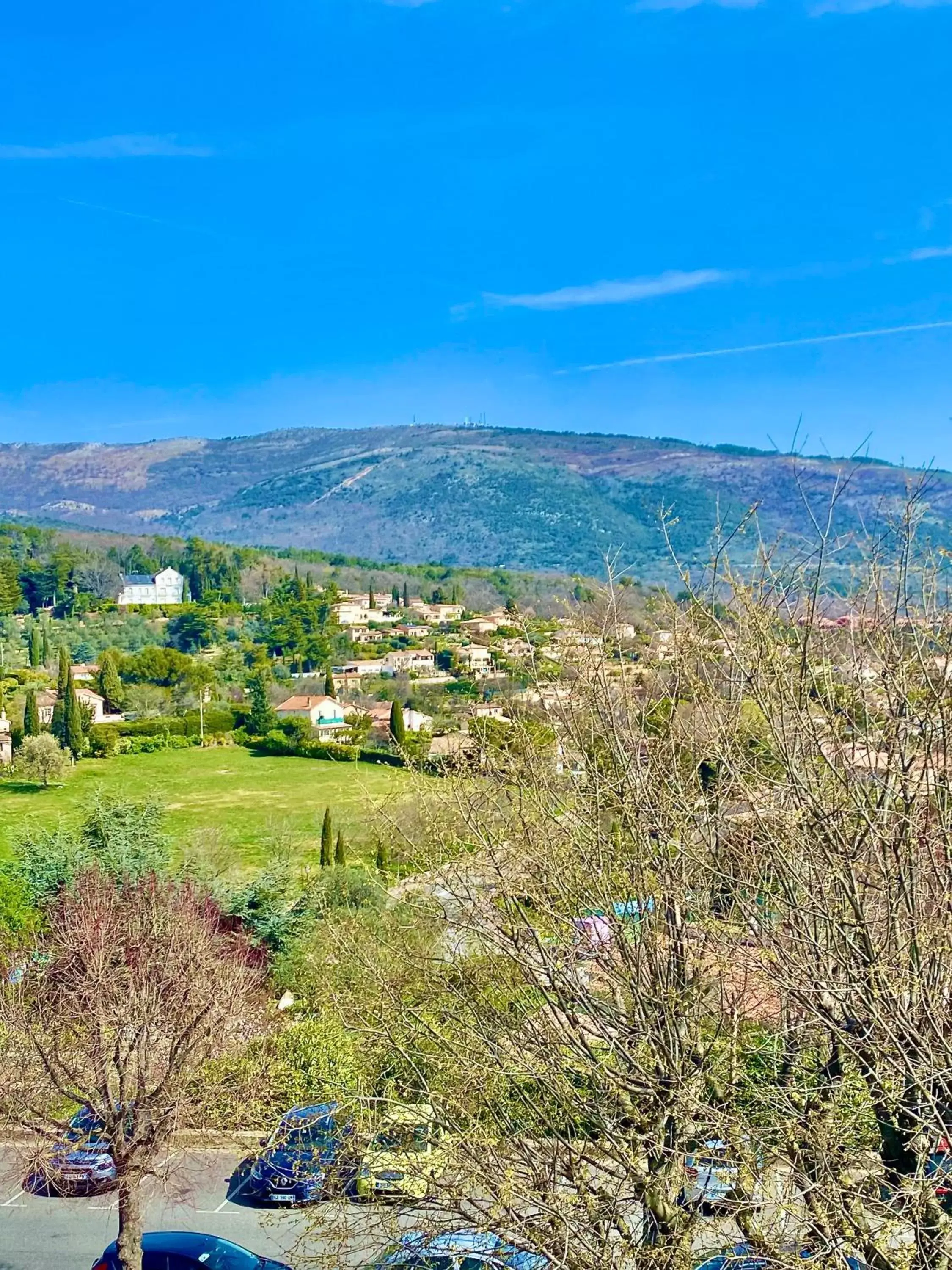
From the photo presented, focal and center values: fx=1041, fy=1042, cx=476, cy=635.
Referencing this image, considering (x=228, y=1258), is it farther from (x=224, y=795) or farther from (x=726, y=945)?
(x=224, y=795)

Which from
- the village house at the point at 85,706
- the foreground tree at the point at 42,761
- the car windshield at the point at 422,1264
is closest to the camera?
the car windshield at the point at 422,1264

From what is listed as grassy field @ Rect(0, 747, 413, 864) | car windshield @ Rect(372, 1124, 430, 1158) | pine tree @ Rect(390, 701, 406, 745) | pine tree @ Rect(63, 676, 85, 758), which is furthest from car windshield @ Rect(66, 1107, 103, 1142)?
pine tree @ Rect(63, 676, 85, 758)

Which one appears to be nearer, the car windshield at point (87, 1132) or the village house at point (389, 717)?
the car windshield at point (87, 1132)

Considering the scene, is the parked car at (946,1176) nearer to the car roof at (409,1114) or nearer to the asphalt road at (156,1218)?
the car roof at (409,1114)

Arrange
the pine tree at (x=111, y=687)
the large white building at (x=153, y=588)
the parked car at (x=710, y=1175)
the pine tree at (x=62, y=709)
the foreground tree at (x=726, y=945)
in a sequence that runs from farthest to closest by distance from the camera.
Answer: the large white building at (x=153, y=588) < the pine tree at (x=111, y=687) < the pine tree at (x=62, y=709) < the parked car at (x=710, y=1175) < the foreground tree at (x=726, y=945)

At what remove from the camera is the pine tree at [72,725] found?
41188 mm

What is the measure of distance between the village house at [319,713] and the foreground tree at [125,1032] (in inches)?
1361

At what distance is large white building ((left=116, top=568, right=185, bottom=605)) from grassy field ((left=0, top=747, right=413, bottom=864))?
3714 centimetres

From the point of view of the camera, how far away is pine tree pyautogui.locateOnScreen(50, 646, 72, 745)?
41188 millimetres

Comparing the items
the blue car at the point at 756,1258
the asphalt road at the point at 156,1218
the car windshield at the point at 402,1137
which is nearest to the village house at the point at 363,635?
the asphalt road at the point at 156,1218

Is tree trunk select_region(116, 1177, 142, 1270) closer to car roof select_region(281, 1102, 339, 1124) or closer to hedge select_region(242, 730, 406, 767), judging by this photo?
car roof select_region(281, 1102, 339, 1124)

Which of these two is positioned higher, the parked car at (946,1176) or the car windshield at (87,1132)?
the parked car at (946,1176)

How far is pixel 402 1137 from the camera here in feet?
20.1

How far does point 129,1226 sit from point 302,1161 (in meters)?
1.77
